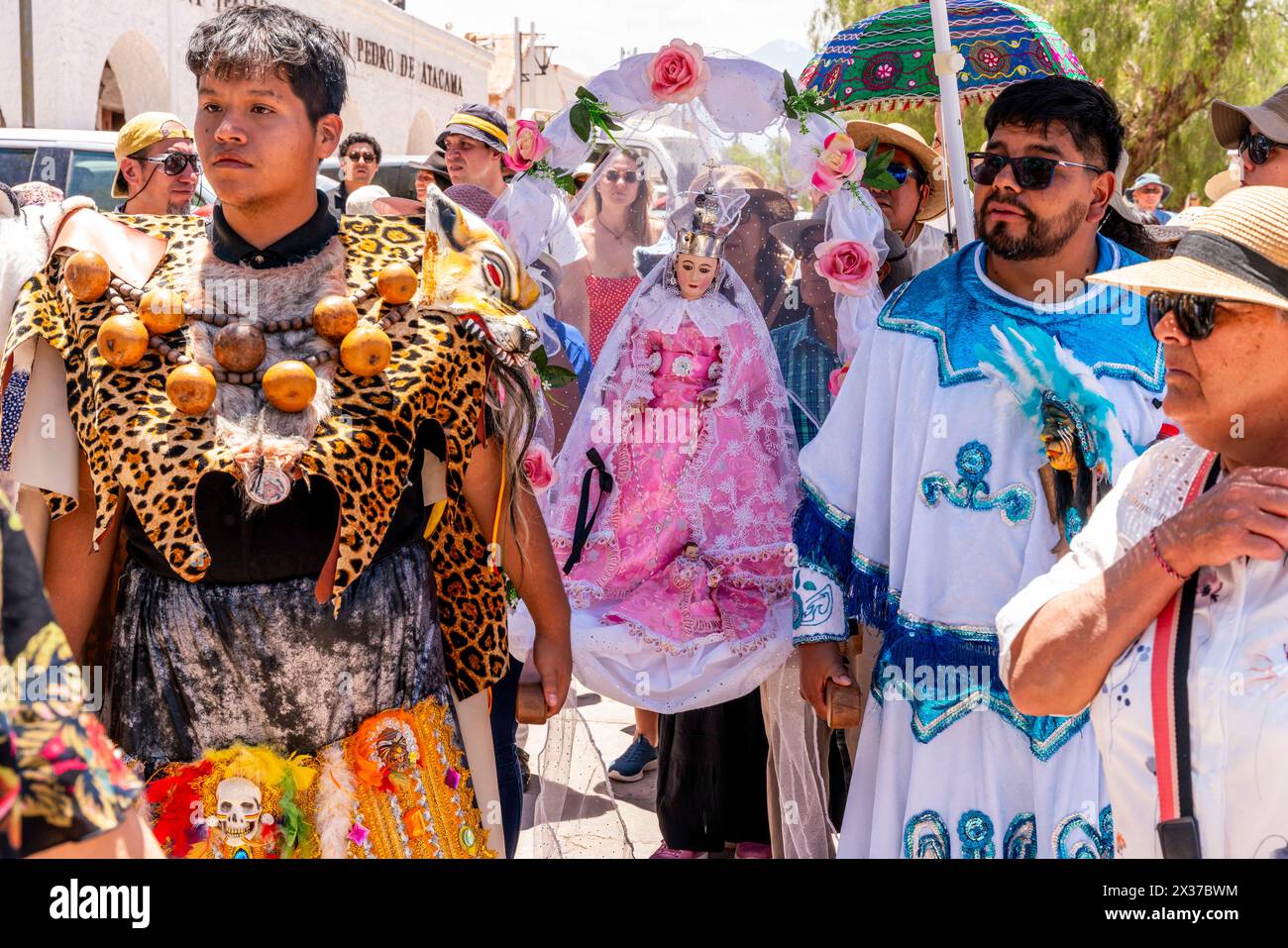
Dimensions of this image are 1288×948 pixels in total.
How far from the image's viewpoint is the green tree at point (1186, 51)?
17031mm

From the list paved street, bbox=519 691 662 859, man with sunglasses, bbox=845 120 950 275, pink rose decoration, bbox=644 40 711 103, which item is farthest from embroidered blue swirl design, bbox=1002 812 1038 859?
man with sunglasses, bbox=845 120 950 275

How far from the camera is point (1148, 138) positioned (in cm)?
1786

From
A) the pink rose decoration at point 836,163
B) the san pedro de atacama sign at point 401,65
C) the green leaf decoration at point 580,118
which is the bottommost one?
the pink rose decoration at point 836,163

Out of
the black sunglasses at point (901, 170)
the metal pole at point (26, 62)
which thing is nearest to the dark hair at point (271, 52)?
the black sunglasses at point (901, 170)

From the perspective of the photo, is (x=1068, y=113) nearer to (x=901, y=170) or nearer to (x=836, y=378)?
(x=836, y=378)

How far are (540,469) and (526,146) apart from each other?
3.00 ft

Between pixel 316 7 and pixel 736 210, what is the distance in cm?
1626

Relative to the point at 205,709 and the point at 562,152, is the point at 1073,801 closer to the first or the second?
the point at 205,709

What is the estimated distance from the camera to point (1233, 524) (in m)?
1.74

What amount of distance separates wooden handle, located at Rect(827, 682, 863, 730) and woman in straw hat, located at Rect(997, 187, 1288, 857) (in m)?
1.19

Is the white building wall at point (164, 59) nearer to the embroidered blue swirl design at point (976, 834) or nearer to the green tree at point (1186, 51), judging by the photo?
the green tree at point (1186, 51)

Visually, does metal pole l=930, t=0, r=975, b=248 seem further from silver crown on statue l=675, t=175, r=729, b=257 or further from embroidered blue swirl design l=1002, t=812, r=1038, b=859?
embroidered blue swirl design l=1002, t=812, r=1038, b=859

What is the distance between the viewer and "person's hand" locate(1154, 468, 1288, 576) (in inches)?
67.5

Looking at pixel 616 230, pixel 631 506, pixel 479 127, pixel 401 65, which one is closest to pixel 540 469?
pixel 631 506
